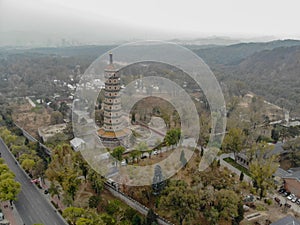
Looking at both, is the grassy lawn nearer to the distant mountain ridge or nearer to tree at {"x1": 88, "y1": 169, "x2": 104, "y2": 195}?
tree at {"x1": 88, "y1": 169, "x2": 104, "y2": 195}

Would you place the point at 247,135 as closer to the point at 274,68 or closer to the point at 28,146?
the point at 28,146

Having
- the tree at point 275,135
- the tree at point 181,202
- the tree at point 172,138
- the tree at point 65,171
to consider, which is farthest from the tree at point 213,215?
the tree at point 275,135

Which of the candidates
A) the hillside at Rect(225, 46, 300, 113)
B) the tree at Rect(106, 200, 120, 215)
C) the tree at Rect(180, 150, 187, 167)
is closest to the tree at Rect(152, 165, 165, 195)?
the tree at Rect(106, 200, 120, 215)

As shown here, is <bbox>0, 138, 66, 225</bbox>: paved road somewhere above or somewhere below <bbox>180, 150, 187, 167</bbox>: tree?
below


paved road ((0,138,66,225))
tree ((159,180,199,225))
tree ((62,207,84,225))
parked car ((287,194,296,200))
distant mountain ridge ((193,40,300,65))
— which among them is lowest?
paved road ((0,138,66,225))

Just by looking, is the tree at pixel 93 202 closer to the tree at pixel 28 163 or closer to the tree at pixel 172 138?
the tree at pixel 28 163

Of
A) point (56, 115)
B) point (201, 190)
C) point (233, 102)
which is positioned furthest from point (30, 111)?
point (201, 190)

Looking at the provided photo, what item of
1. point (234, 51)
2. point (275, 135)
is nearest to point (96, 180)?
point (275, 135)
